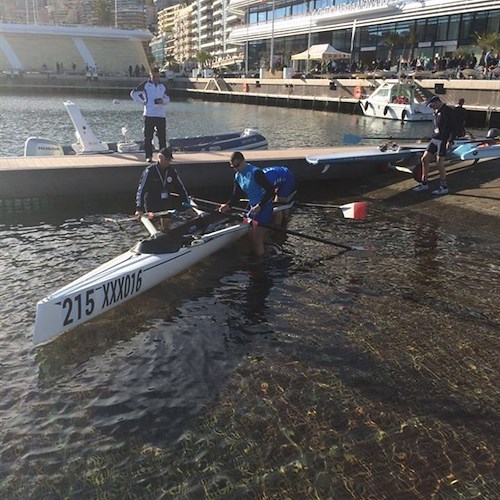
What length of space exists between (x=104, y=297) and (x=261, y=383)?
2356 mm

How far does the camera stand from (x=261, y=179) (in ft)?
28.4

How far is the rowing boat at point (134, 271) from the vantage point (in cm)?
587

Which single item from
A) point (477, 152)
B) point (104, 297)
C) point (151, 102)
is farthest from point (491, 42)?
point (104, 297)

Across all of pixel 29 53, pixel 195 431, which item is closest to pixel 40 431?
pixel 195 431

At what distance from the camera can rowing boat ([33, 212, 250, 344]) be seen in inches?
231

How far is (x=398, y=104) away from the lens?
35000 millimetres

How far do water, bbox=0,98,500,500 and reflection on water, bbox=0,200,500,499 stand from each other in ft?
0.06

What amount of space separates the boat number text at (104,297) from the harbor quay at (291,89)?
32.2m

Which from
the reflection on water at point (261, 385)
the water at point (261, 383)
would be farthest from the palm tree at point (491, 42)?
the reflection on water at point (261, 385)

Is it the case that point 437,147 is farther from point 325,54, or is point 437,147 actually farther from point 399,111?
point 325,54

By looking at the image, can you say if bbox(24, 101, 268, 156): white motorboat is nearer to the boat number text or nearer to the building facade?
the boat number text

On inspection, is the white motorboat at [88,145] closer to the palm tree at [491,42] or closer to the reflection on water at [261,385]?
the reflection on water at [261,385]

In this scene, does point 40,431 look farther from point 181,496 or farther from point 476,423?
point 476,423

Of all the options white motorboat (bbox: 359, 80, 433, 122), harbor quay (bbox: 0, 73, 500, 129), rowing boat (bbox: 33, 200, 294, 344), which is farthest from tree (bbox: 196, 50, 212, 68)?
rowing boat (bbox: 33, 200, 294, 344)
